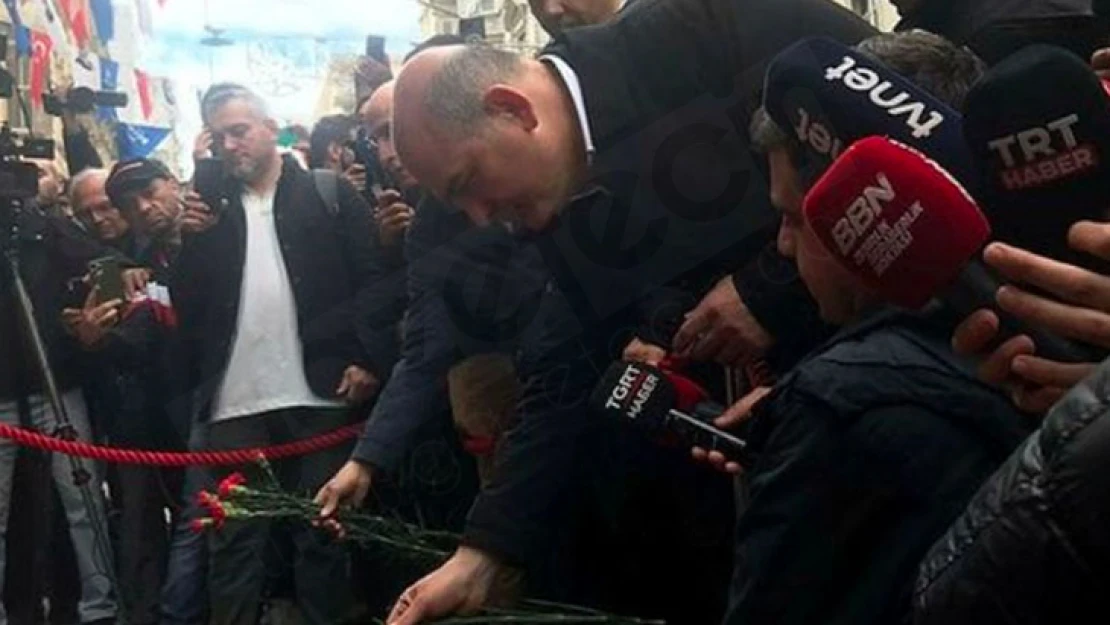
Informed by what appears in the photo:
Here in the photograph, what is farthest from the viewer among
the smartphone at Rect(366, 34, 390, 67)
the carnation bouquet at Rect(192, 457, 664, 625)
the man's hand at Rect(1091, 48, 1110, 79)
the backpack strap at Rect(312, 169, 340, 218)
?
the smartphone at Rect(366, 34, 390, 67)

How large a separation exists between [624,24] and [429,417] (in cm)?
115

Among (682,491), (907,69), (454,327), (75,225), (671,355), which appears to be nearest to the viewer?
(907,69)

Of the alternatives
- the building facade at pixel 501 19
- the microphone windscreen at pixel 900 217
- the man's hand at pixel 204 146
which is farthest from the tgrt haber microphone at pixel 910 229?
the man's hand at pixel 204 146

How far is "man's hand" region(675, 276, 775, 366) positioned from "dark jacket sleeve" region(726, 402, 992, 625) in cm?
56

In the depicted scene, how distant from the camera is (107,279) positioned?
485cm

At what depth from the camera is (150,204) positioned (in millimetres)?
5418

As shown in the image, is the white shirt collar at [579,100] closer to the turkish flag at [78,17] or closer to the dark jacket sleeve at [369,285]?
the dark jacket sleeve at [369,285]

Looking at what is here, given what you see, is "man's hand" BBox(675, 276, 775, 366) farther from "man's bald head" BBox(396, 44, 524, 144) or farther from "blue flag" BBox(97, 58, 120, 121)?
"blue flag" BBox(97, 58, 120, 121)

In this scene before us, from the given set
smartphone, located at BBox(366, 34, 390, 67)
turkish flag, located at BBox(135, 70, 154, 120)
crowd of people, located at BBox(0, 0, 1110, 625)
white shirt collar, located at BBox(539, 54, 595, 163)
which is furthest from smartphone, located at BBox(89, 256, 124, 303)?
turkish flag, located at BBox(135, 70, 154, 120)

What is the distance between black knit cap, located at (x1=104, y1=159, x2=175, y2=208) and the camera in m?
5.41

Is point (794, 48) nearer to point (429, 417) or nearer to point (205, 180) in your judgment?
point (429, 417)

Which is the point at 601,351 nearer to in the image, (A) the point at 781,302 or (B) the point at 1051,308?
(A) the point at 781,302

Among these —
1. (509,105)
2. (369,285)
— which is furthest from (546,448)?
(369,285)

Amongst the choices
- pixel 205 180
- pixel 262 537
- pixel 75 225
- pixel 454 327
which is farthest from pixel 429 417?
pixel 75 225
